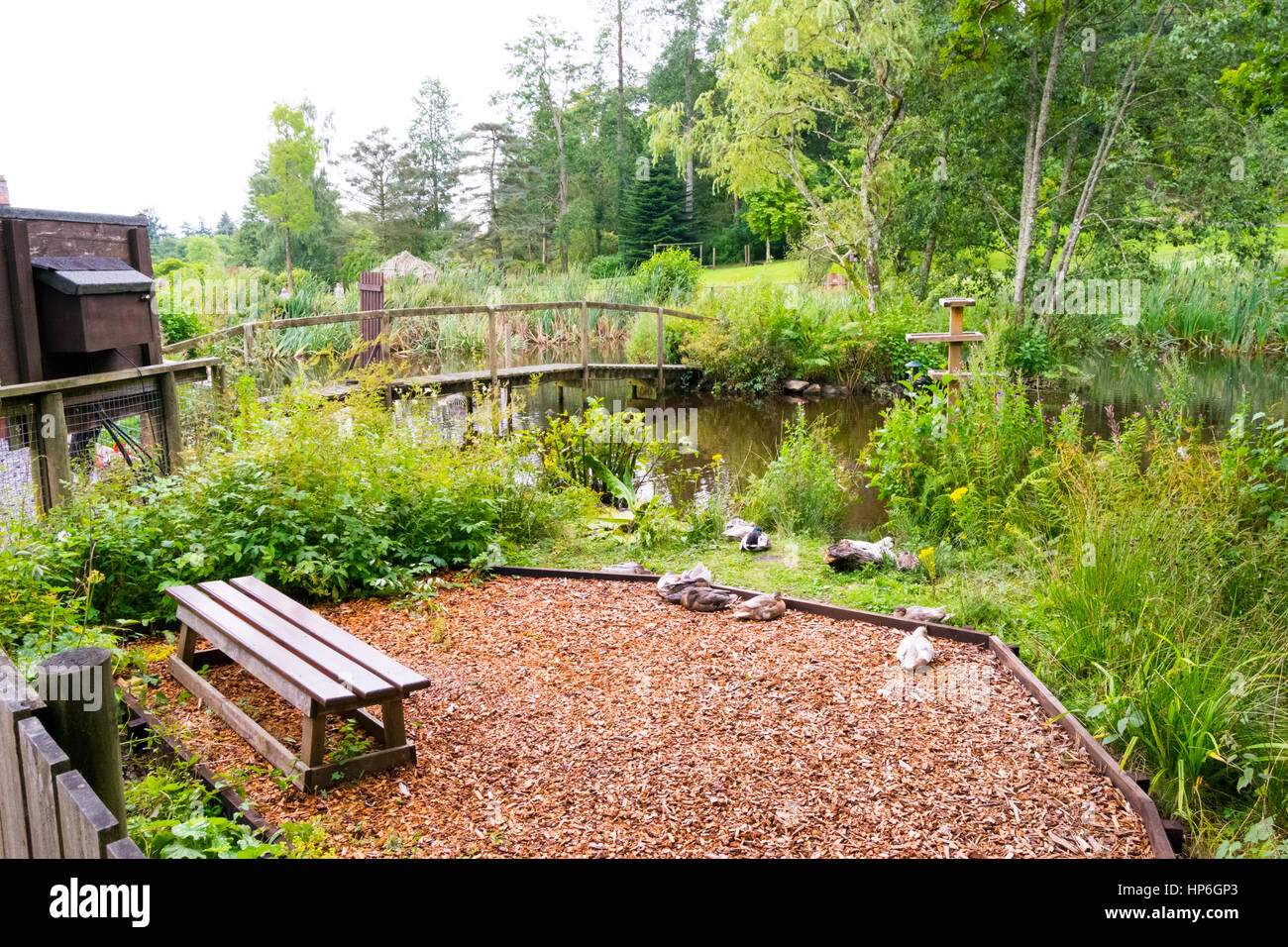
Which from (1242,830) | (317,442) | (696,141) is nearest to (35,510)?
(317,442)

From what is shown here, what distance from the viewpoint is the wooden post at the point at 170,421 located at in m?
6.11

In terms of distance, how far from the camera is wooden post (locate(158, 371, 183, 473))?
6.11 metres

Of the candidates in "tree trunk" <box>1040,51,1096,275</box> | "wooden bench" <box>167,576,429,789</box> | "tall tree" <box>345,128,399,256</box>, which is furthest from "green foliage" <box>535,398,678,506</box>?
"tall tree" <box>345,128,399,256</box>

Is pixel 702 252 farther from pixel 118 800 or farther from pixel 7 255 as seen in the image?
pixel 118 800

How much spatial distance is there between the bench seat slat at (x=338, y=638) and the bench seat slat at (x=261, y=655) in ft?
0.50

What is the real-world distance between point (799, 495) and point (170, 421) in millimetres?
4412

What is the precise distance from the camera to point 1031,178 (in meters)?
15.2

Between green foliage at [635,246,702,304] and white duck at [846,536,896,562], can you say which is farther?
green foliage at [635,246,702,304]

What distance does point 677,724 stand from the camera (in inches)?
138

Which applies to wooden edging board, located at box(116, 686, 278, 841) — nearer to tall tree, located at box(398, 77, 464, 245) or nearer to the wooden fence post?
the wooden fence post

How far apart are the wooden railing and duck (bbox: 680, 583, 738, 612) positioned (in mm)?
3208

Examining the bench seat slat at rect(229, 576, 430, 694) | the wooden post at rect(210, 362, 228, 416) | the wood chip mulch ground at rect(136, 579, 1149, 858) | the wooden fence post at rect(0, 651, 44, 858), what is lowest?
the wood chip mulch ground at rect(136, 579, 1149, 858)

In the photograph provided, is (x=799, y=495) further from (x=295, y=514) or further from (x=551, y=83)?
(x=551, y=83)

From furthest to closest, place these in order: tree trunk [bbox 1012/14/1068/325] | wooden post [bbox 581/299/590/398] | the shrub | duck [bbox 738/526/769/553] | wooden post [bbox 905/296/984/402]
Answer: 1. the shrub
2. wooden post [bbox 581/299/590/398]
3. tree trunk [bbox 1012/14/1068/325]
4. wooden post [bbox 905/296/984/402]
5. duck [bbox 738/526/769/553]
